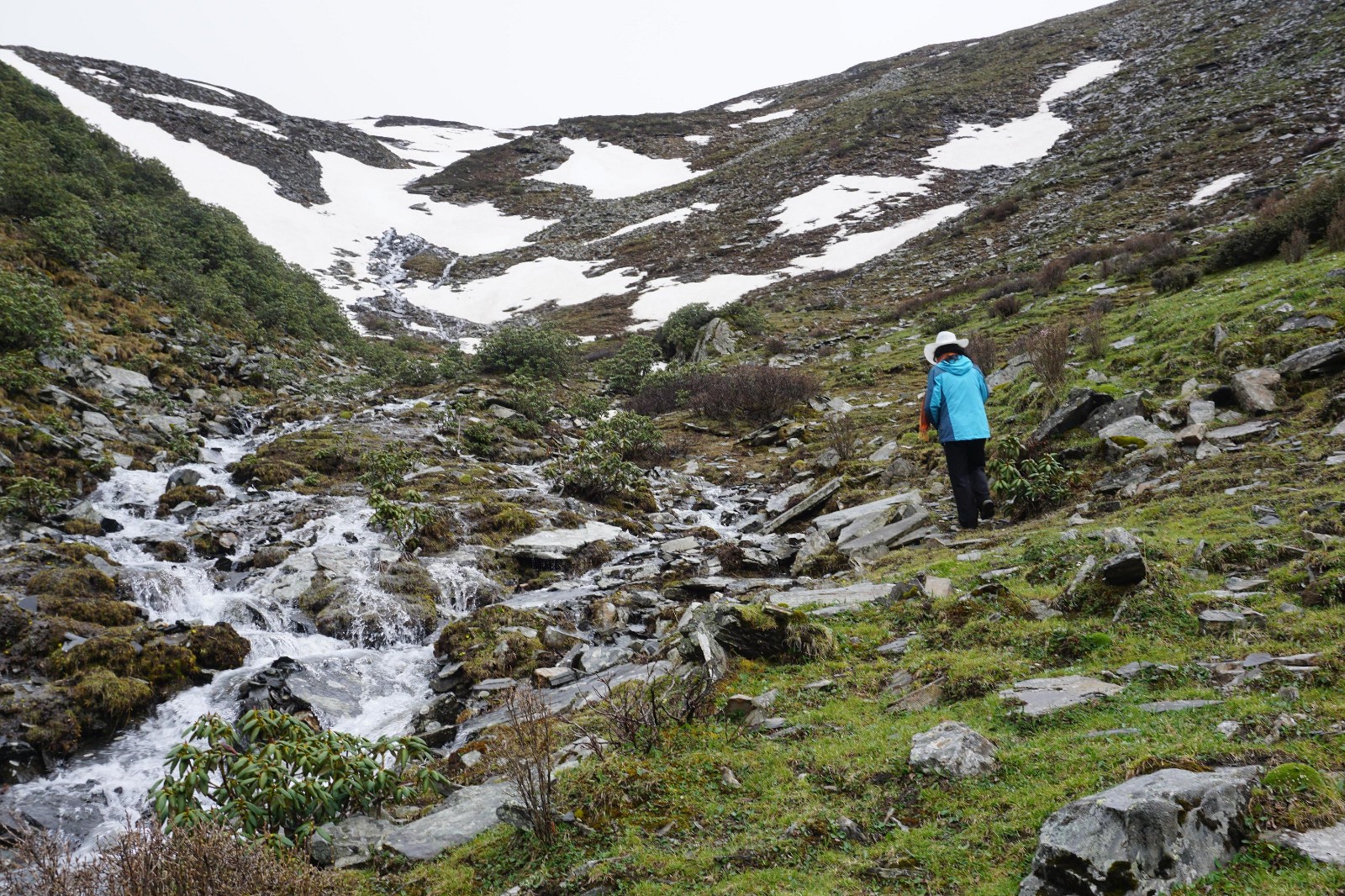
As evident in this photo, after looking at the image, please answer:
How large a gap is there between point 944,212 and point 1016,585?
145ft

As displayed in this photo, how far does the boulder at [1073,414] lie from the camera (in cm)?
1051

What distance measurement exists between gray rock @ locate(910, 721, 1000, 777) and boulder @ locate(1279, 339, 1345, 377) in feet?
27.3

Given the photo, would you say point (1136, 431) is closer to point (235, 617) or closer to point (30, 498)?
point (235, 617)

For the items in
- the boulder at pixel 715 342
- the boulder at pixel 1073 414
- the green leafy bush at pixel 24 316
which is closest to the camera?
the boulder at pixel 1073 414

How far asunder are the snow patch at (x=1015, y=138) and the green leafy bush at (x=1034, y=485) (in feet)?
164

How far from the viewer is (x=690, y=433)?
70.6ft

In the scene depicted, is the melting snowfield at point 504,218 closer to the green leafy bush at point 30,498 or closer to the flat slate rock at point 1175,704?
the green leafy bush at point 30,498

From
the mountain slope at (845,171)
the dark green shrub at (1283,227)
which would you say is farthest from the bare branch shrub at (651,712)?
the mountain slope at (845,171)

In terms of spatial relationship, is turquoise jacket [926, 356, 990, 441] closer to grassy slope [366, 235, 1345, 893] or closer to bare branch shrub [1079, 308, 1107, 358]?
grassy slope [366, 235, 1345, 893]

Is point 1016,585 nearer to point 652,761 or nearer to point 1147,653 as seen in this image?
point 1147,653

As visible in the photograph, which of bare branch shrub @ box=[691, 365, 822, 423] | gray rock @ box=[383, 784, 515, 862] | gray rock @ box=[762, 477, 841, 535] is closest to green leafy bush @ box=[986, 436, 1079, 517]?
gray rock @ box=[762, 477, 841, 535]

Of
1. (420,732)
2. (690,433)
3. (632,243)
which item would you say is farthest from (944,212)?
(420,732)

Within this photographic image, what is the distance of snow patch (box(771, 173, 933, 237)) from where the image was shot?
163 ft

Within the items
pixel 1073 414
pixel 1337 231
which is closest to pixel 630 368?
pixel 1073 414
